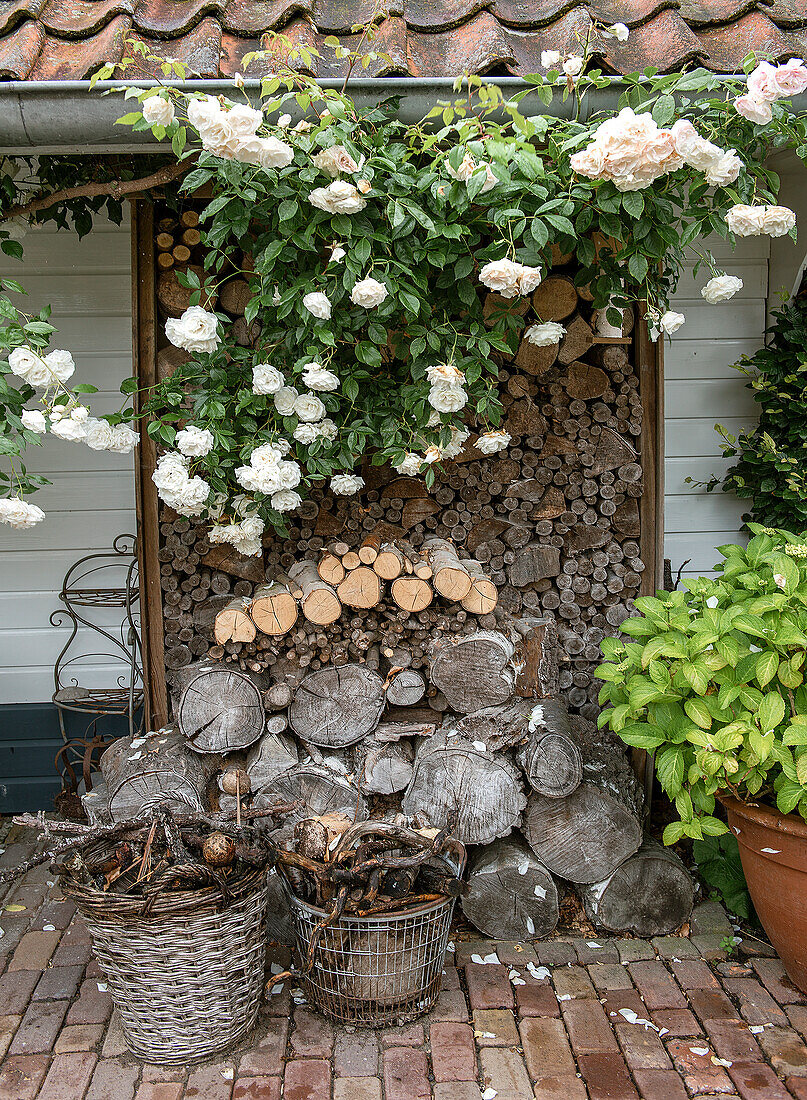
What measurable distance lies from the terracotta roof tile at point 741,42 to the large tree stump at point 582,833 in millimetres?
2313

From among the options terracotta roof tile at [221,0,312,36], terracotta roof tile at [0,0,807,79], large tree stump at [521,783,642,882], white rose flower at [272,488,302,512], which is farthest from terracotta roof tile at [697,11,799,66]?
large tree stump at [521,783,642,882]

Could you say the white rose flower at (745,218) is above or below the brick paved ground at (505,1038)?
above

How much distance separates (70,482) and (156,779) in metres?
1.58

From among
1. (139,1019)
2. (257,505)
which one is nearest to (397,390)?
(257,505)

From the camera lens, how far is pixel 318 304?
7.98 ft

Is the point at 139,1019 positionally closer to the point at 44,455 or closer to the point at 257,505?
the point at 257,505

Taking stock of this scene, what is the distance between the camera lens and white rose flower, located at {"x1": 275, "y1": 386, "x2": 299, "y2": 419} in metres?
2.74

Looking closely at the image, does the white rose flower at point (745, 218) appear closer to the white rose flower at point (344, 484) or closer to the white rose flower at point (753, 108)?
the white rose flower at point (753, 108)

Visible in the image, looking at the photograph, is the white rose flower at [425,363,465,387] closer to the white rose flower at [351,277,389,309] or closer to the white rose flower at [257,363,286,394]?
the white rose flower at [351,277,389,309]

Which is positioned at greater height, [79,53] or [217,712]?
[79,53]

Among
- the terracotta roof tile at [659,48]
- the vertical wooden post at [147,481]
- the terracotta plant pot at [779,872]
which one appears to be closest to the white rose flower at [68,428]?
the vertical wooden post at [147,481]

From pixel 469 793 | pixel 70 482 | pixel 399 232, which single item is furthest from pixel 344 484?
pixel 70 482

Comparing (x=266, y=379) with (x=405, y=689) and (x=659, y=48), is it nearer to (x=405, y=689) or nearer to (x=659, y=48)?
(x=405, y=689)

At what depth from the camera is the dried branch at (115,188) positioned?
A: 8.95 feet
